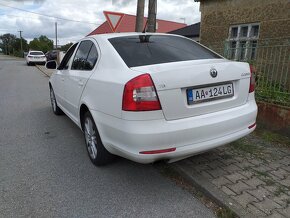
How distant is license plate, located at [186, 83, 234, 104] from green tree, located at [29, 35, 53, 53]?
8718cm

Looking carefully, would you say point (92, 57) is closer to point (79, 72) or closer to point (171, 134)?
point (79, 72)

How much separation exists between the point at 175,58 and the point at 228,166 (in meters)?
1.44

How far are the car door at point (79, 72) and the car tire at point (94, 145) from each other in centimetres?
37

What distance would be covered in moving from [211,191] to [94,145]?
1498mm

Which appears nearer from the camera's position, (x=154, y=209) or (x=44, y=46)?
(x=154, y=209)

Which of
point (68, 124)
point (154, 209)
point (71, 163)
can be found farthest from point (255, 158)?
point (68, 124)

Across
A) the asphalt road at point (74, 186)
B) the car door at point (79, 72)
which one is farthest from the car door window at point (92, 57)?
the asphalt road at point (74, 186)

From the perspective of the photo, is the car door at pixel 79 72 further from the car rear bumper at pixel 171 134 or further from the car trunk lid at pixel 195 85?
the car trunk lid at pixel 195 85

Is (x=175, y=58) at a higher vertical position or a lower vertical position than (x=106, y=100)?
higher

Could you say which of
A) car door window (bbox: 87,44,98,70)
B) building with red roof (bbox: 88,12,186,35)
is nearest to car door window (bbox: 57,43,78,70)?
car door window (bbox: 87,44,98,70)

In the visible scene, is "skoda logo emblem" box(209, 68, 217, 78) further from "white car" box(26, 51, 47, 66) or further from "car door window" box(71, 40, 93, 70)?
"white car" box(26, 51, 47, 66)

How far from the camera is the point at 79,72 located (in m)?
3.97

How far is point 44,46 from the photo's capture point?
285ft

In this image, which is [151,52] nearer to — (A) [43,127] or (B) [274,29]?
(A) [43,127]
